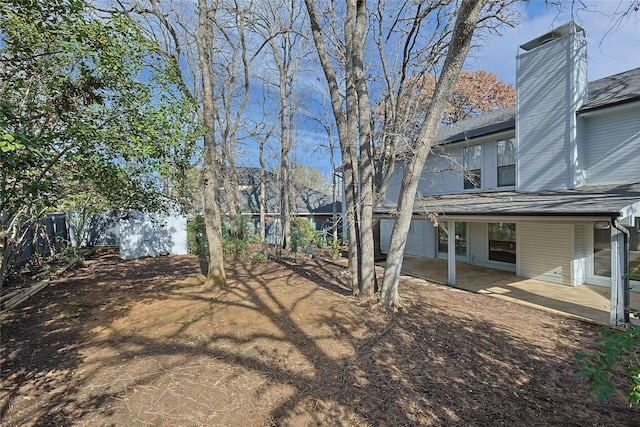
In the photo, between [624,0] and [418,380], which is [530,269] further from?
[418,380]

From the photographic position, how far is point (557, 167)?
812 centimetres

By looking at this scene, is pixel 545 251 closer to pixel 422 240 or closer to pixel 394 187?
pixel 422 240

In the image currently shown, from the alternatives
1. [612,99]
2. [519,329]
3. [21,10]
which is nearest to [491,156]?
[612,99]

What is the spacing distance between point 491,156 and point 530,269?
3.88 m

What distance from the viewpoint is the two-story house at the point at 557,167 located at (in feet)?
23.2

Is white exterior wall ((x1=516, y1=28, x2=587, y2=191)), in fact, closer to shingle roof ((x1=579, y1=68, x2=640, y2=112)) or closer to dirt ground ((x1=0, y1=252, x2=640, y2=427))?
shingle roof ((x1=579, y1=68, x2=640, y2=112))

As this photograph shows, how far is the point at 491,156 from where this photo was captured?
33.3 feet

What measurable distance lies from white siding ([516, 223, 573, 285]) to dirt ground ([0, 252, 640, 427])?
3.16 m

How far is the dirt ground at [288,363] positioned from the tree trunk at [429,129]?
70 centimetres

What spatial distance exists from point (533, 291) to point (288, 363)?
6.92 m

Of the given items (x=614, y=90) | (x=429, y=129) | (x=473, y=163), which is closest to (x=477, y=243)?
(x=473, y=163)

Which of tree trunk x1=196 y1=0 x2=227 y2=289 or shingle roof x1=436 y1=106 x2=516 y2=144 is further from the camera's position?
shingle roof x1=436 y1=106 x2=516 y2=144

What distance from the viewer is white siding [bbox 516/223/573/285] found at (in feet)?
26.4

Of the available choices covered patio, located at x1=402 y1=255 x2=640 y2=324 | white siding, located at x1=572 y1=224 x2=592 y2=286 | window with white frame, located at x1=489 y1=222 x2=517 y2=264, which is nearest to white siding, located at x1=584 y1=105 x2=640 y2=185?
white siding, located at x1=572 y1=224 x2=592 y2=286
